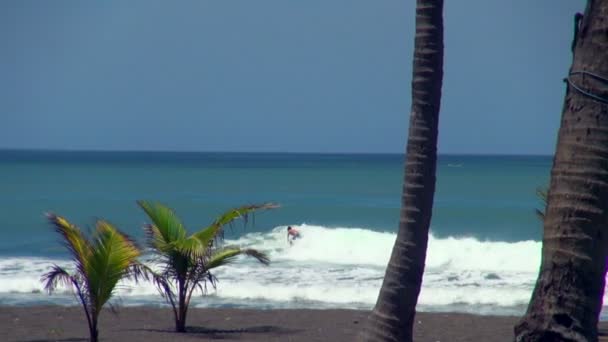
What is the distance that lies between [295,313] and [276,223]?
2695 cm

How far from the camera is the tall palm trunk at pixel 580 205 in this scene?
4.47 m

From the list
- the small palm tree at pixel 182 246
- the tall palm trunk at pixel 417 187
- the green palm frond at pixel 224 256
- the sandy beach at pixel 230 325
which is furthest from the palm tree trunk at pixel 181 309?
the tall palm trunk at pixel 417 187

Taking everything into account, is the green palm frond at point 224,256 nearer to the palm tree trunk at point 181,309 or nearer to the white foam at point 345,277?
the palm tree trunk at point 181,309

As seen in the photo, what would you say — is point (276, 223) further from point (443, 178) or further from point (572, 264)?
point (443, 178)

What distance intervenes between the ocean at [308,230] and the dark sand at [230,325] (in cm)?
145

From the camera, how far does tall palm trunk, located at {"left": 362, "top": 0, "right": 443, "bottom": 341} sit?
24.7 ft

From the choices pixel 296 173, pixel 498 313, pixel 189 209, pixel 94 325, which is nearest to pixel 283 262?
pixel 498 313

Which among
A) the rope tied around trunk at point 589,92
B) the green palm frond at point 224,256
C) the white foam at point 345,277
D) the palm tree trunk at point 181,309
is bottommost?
the white foam at point 345,277

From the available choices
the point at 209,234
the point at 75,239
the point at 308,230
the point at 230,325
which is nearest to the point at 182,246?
the point at 209,234

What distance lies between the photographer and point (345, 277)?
66.6 ft

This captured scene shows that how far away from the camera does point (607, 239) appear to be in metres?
4.52

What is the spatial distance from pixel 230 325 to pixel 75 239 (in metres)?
3.68

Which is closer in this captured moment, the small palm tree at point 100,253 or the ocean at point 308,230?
the small palm tree at point 100,253

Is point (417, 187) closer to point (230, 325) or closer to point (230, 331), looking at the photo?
point (230, 331)
